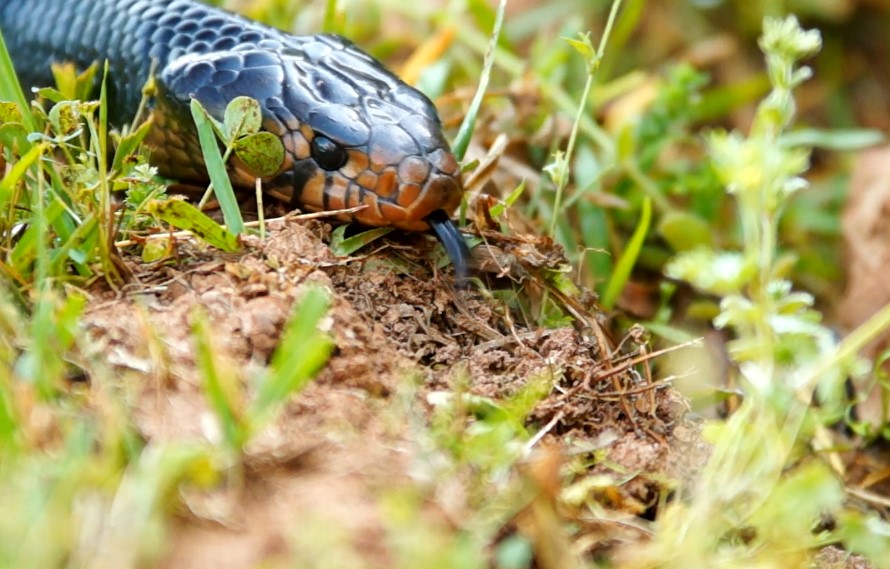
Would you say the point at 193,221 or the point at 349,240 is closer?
the point at 193,221

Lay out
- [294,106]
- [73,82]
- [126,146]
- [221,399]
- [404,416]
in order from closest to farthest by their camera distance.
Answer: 1. [221,399]
2. [404,416]
3. [126,146]
4. [294,106]
5. [73,82]

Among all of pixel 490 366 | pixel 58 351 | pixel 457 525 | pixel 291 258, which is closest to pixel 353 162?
pixel 291 258

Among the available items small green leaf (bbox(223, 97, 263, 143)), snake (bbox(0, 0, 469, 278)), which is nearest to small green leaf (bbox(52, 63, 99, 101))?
snake (bbox(0, 0, 469, 278))

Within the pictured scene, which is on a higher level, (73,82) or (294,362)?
(294,362)

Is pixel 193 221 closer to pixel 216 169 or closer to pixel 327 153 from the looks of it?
pixel 216 169

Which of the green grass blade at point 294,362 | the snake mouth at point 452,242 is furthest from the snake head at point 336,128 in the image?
the green grass blade at point 294,362

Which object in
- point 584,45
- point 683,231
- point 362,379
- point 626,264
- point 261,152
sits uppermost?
point 584,45

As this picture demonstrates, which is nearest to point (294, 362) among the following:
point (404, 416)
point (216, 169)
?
point (404, 416)
